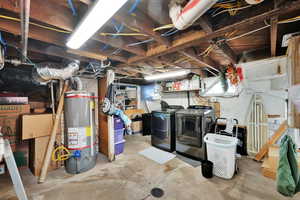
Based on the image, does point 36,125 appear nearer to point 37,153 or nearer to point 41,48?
point 37,153

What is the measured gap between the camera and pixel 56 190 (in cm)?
200

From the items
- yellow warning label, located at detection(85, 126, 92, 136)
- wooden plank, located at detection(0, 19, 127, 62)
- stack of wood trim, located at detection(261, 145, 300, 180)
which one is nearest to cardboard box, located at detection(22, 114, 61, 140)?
yellow warning label, located at detection(85, 126, 92, 136)

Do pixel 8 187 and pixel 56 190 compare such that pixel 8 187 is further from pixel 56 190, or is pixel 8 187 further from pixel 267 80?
pixel 267 80

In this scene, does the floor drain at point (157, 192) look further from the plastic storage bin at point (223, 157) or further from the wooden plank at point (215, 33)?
the wooden plank at point (215, 33)

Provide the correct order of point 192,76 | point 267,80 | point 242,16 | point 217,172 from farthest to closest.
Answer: point 192,76, point 267,80, point 217,172, point 242,16

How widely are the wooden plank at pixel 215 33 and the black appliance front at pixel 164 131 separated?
72.5 inches

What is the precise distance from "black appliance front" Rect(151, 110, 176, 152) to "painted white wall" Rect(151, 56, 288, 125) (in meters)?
1.60

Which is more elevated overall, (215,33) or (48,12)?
(48,12)

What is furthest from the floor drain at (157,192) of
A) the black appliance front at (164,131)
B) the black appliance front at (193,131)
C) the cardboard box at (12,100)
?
the cardboard box at (12,100)

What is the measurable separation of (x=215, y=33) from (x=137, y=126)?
15.2 ft

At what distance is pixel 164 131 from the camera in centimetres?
Result: 360

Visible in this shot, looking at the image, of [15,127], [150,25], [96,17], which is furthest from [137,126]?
[96,17]

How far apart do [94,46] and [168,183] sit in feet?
8.85

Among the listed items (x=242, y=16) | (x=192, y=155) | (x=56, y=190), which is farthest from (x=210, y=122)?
(x=56, y=190)
